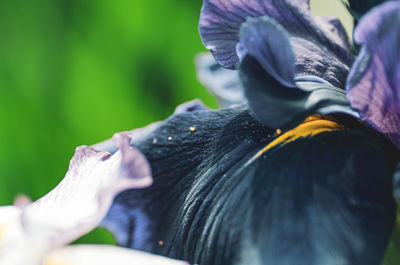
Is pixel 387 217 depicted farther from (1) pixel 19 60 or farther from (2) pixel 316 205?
(1) pixel 19 60

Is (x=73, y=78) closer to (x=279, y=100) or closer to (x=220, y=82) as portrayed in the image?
(x=220, y=82)

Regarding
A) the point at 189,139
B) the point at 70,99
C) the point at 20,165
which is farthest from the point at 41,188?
the point at 189,139

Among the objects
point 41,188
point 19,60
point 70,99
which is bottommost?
point 41,188

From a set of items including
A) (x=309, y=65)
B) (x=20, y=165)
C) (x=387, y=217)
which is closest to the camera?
(x=387, y=217)

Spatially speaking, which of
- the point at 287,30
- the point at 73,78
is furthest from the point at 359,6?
the point at 73,78

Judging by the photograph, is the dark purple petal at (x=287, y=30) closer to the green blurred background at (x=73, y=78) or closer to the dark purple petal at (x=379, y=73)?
the dark purple petal at (x=379, y=73)

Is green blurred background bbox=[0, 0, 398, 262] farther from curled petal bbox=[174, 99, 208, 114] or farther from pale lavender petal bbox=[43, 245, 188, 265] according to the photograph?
pale lavender petal bbox=[43, 245, 188, 265]
